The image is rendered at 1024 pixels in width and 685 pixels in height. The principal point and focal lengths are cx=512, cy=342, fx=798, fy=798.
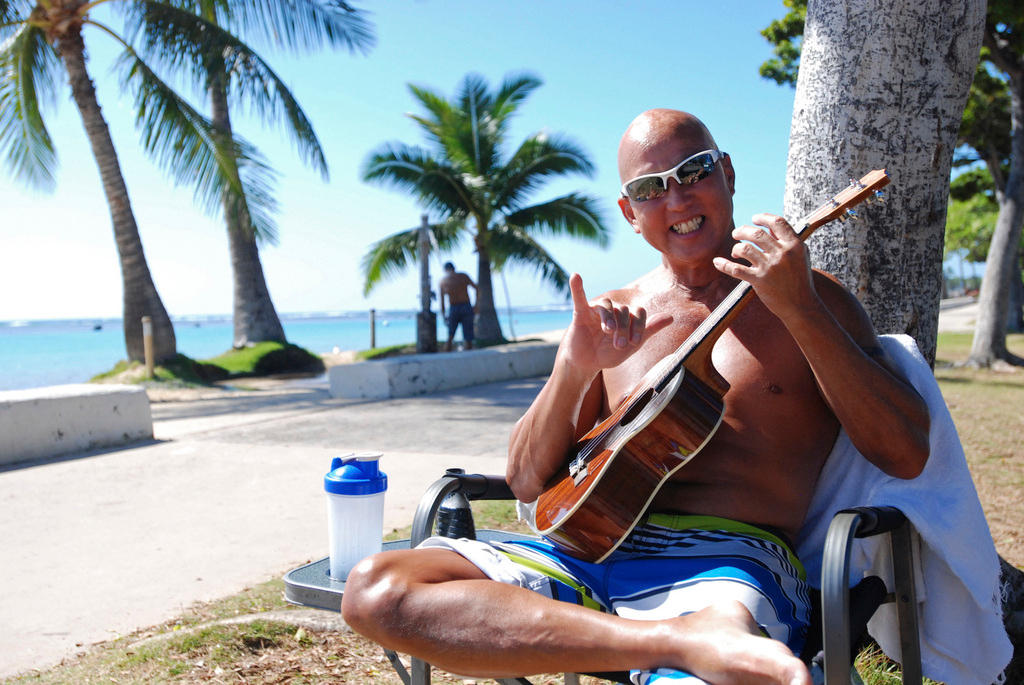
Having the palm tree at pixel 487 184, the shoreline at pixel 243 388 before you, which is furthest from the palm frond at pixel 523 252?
the shoreline at pixel 243 388

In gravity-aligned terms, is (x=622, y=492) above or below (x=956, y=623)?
above

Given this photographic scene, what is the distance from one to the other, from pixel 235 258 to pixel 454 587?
16.2 m

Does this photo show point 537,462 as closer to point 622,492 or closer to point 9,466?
point 622,492

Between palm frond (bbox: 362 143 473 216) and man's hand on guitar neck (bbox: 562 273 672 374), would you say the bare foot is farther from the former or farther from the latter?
palm frond (bbox: 362 143 473 216)

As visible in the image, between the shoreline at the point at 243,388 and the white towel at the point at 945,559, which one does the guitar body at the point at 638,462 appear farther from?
the shoreline at the point at 243,388

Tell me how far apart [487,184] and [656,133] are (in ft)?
52.8

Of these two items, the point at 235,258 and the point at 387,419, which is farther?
the point at 235,258

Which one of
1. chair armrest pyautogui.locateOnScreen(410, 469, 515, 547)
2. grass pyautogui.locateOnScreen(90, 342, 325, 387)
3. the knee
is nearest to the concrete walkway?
chair armrest pyautogui.locateOnScreen(410, 469, 515, 547)

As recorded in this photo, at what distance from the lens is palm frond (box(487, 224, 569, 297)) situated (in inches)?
719

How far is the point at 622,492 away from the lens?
1.91 metres

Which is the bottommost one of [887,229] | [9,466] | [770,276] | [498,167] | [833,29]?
[9,466]

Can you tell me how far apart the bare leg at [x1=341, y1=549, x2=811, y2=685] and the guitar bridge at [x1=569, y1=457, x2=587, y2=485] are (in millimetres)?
375

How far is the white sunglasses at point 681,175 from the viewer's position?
2212mm

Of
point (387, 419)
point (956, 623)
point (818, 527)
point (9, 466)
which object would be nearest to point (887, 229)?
point (818, 527)
